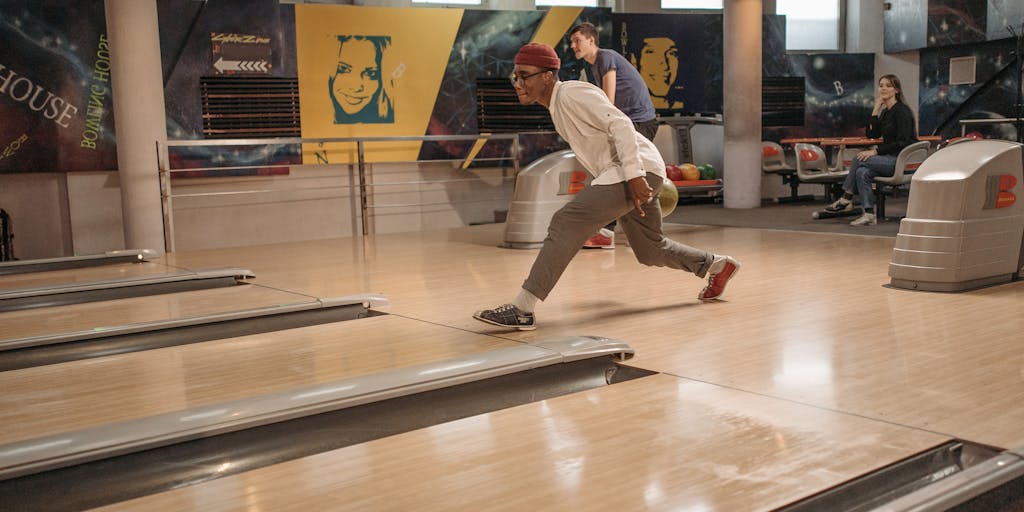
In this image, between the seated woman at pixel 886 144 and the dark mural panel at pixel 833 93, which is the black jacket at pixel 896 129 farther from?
the dark mural panel at pixel 833 93

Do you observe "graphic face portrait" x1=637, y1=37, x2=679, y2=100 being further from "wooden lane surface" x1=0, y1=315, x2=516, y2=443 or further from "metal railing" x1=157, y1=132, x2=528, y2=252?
"wooden lane surface" x1=0, y1=315, x2=516, y2=443

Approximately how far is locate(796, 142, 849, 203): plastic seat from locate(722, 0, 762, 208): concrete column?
2.68 feet

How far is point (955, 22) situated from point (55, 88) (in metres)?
9.64

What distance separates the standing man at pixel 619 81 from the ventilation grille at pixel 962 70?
663 centimetres

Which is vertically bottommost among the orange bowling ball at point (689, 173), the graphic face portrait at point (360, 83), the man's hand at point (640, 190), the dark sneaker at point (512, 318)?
the dark sneaker at point (512, 318)

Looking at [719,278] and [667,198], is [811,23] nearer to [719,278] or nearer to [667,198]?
[667,198]

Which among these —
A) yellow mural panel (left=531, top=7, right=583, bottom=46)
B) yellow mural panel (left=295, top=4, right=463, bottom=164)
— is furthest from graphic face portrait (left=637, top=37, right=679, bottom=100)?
yellow mural panel (left=295, top=4, right=463, bottom=164)

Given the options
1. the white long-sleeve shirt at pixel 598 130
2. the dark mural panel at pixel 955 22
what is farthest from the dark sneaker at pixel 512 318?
the dark mural panel at pixel 955 22

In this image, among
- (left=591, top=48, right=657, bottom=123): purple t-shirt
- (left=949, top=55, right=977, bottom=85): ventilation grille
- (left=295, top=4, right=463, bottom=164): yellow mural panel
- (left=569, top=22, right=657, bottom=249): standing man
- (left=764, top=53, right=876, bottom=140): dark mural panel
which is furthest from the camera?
(left=764, top=53, right=876, bottom=140): dark mural panel

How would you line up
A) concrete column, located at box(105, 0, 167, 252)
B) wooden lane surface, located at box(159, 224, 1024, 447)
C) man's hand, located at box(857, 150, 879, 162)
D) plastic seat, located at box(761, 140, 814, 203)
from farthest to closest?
1. plastic seat, located at box(761, 140, 814, 203)
2. man's hand, located at box(857, 150, 879, 162)
3. concrete column, located at box(105, 0, 167, 252)
4. wooden lane surface, located at box(159, 224, 1024, 447)

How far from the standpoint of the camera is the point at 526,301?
3.57 meters

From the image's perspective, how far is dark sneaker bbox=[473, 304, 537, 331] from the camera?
3.59m

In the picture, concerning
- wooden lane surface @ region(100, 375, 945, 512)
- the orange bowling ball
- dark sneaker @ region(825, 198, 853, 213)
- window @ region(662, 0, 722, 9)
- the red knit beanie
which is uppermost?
window @ region(662, 0, 722, 9)

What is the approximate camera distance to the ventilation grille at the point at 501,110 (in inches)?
376
